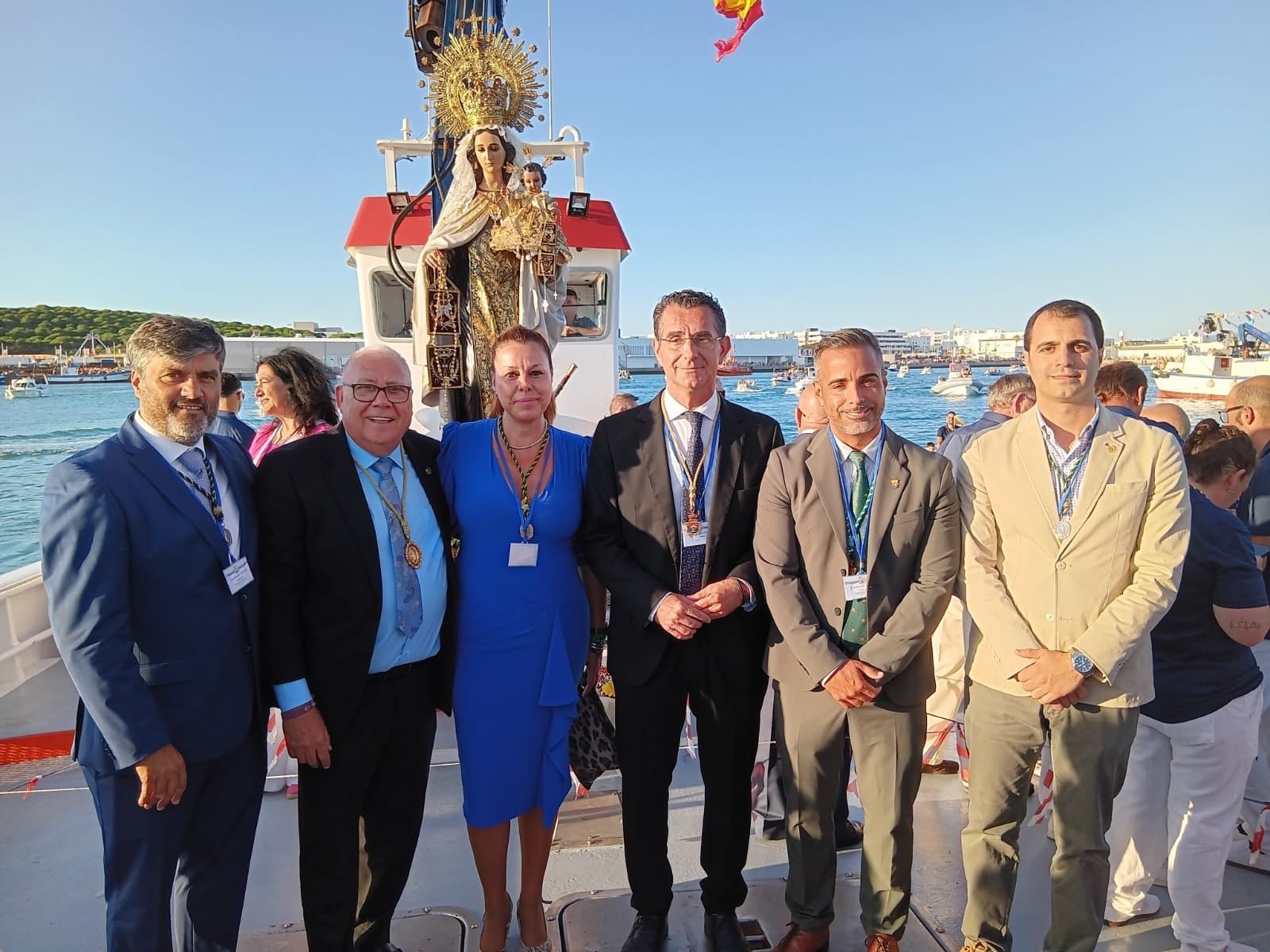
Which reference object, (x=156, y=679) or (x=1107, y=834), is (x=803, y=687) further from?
(x=156, y=679)

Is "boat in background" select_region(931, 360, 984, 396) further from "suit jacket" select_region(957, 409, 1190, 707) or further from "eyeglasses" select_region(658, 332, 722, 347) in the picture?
"eyeglasses" select_region(658, 332, 722, 347)

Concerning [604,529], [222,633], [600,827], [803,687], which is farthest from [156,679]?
[600,827]

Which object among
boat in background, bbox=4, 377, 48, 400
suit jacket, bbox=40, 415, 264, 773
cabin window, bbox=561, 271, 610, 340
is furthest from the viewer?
boat in background, bbox=4, 377, 48, 400

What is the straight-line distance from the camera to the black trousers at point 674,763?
2.44m

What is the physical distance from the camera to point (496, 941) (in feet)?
8.06

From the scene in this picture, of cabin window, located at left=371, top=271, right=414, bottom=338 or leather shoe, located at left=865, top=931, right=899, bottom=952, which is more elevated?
cabin window, located at left=371, top=271, right=414, bottom=338

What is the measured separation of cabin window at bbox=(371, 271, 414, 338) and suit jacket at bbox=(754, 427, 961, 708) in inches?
273

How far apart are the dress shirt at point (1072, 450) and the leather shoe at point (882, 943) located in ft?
4.85

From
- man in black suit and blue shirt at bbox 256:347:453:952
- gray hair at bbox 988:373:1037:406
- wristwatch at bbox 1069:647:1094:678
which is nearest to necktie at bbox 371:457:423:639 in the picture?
man in black suit and blue shirt at bbox 256:347:453:952

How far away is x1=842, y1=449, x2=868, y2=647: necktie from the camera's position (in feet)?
7.68

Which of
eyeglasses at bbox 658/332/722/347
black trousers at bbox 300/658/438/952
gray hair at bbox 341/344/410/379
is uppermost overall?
eyeglasses at bbox 658/332/722/347

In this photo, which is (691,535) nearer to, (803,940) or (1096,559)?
(1096,559)

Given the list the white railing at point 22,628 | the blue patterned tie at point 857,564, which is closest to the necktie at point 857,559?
the blue patterned tie at point 857,564

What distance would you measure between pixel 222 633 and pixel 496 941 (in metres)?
1.41
